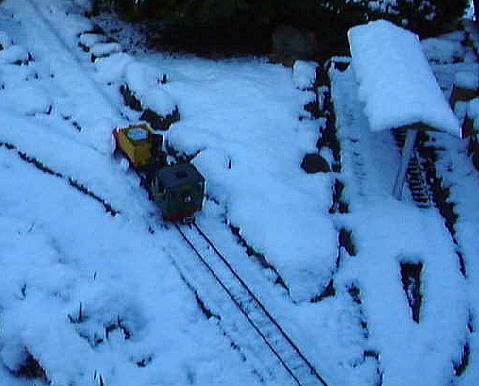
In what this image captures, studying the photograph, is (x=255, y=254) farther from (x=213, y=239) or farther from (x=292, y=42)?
(x=292, y=42)

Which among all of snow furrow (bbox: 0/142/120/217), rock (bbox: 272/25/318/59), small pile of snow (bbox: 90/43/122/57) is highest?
rock (bbox: 272/25/318/59)

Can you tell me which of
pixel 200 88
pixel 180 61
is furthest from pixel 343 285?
pixel 180 61

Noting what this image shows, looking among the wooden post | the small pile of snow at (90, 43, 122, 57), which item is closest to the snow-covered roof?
the wooden post

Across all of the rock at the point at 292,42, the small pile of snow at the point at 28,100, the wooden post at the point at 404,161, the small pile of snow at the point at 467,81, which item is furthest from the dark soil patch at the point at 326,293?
the rock at the point at 292,42

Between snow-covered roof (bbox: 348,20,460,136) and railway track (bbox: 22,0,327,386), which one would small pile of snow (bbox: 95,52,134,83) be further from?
railway track (bbox: 22,0,327,386)

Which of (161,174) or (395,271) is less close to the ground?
(161,174)

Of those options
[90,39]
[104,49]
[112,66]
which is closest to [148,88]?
[112,66]
